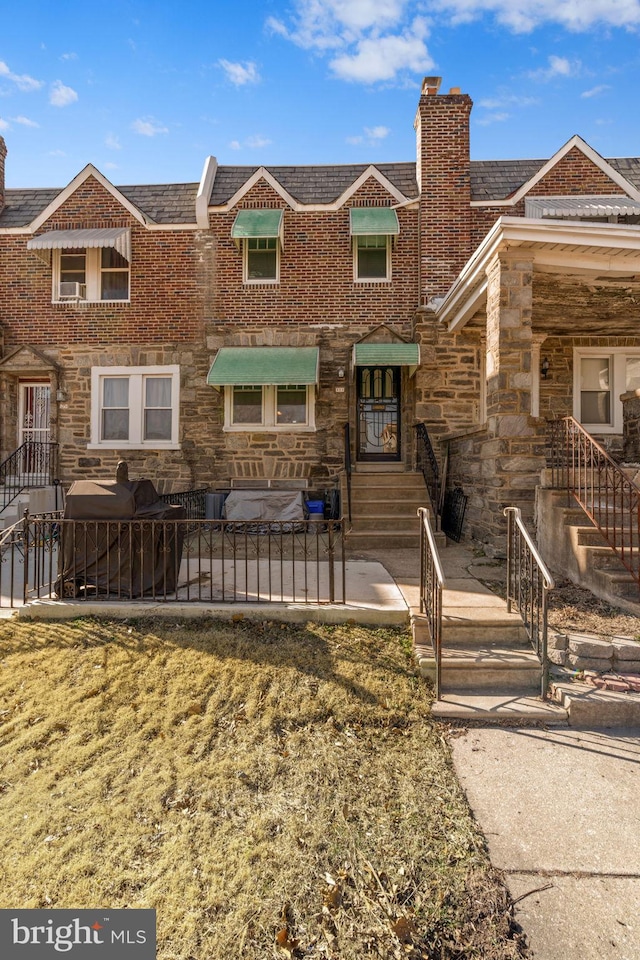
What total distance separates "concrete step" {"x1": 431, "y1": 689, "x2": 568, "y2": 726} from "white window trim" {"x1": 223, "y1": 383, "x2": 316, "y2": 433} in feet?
27.0

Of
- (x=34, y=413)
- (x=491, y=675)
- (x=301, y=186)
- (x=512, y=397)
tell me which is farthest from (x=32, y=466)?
(x=491, y=675)

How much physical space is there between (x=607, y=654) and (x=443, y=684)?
4.83 ft

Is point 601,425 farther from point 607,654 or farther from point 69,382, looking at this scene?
point 69,382

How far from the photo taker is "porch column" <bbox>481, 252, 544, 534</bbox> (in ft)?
23.3

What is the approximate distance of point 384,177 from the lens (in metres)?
11.9

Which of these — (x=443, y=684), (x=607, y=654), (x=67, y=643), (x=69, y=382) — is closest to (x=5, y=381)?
(x=69, y=382)

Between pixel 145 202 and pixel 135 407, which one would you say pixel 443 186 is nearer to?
pixel 145 202

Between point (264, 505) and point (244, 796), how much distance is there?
8.22 m

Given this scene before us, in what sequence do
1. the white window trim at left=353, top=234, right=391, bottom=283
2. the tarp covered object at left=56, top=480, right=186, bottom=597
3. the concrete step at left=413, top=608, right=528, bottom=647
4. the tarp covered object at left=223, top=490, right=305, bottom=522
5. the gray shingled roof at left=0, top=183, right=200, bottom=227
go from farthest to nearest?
1. the gray shingled roof at left=0, top=183, right=200, bottom=227
2. the white window trim at left=353, top=234, right=391, bottom=283
3. the tarp covered object at left=223, top=490, right=305, bottom=522
4. the tarp covered object at left=56, top=480, right=186, bottom=597
5. the concrete step at left=413, top=608, right=528, bottom=647

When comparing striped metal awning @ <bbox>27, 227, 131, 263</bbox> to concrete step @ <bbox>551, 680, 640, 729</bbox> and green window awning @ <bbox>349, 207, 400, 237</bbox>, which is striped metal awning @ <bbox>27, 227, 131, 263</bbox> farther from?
concrete step @ <bbox>551, 680, 640, 729</bbox>

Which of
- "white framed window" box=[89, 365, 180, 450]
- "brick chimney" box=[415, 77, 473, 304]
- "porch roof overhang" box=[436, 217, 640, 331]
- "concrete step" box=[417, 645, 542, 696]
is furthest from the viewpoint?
"white framed window" box=[89, 365, 180, 450]

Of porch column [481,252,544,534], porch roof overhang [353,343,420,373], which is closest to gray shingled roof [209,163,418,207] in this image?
porch roof overhang [353,343,420,373]

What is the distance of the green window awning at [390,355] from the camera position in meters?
10.7

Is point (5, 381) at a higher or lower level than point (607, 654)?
higher
